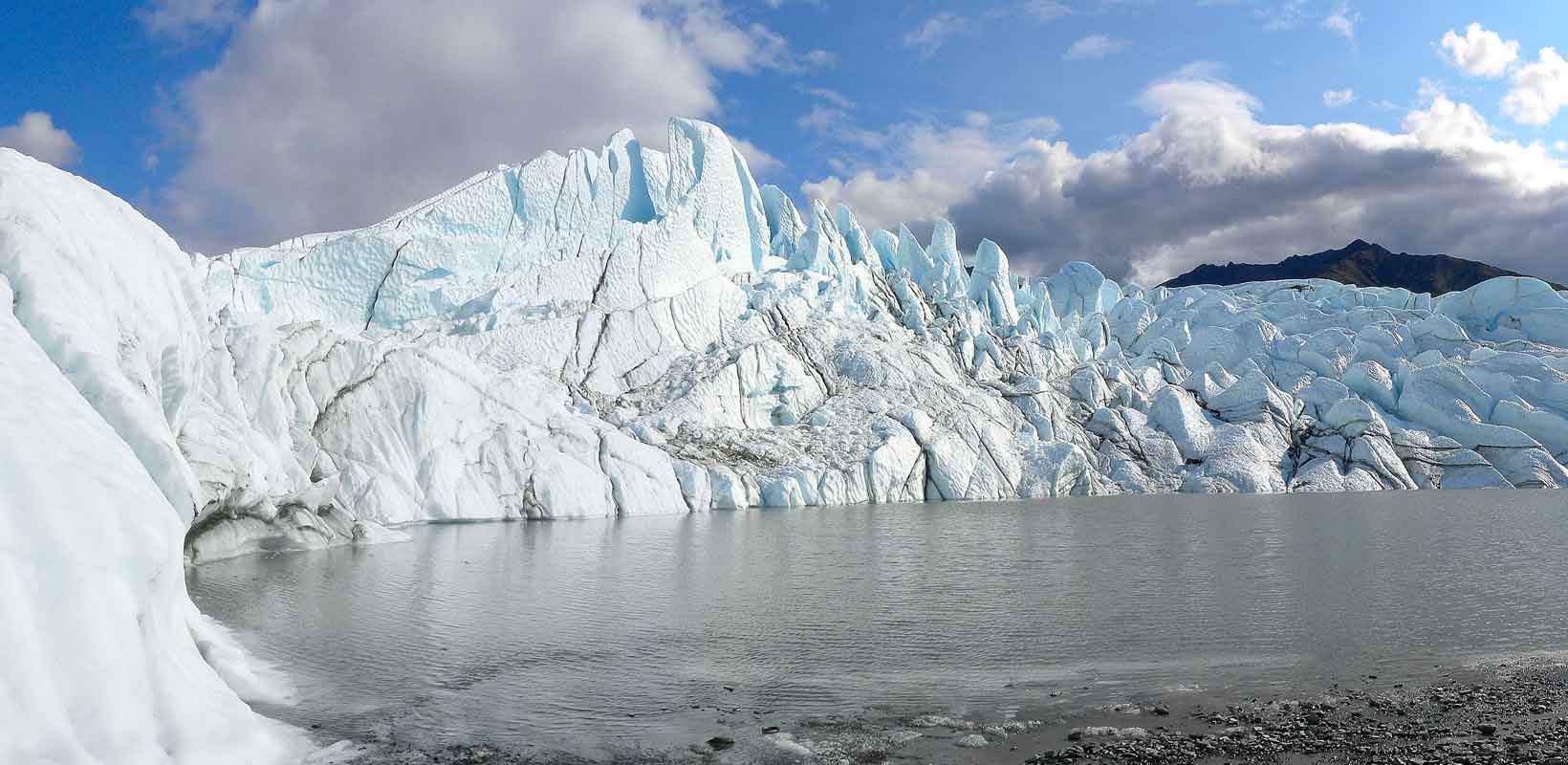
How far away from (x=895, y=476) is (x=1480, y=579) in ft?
93.0

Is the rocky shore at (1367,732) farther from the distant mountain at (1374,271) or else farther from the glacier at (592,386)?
the distant mountain at (1374,271)

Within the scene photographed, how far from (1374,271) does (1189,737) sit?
194 m

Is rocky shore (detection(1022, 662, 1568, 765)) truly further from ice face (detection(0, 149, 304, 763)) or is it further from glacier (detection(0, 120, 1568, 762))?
glacier (detection(0, 120, 1568, 762))

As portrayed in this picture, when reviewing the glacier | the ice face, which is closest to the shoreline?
the ice face

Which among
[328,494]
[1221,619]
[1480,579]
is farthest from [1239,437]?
[328,494]

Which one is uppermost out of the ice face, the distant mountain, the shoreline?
the distant mountain

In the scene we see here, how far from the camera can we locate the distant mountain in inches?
6245

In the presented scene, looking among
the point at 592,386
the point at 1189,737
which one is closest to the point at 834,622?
the point at 1189,737

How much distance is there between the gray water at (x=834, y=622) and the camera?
9500 millimetres

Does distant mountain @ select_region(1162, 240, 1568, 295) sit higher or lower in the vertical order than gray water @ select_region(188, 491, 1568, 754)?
higher

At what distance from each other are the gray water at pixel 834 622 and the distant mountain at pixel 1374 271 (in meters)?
144

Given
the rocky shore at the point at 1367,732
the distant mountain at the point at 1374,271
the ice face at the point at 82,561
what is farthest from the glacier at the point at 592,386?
the distant mountain at the point at 1374,271

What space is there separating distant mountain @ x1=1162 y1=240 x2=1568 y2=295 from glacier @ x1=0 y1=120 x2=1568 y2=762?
337ft

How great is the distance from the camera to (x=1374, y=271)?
170 meters
